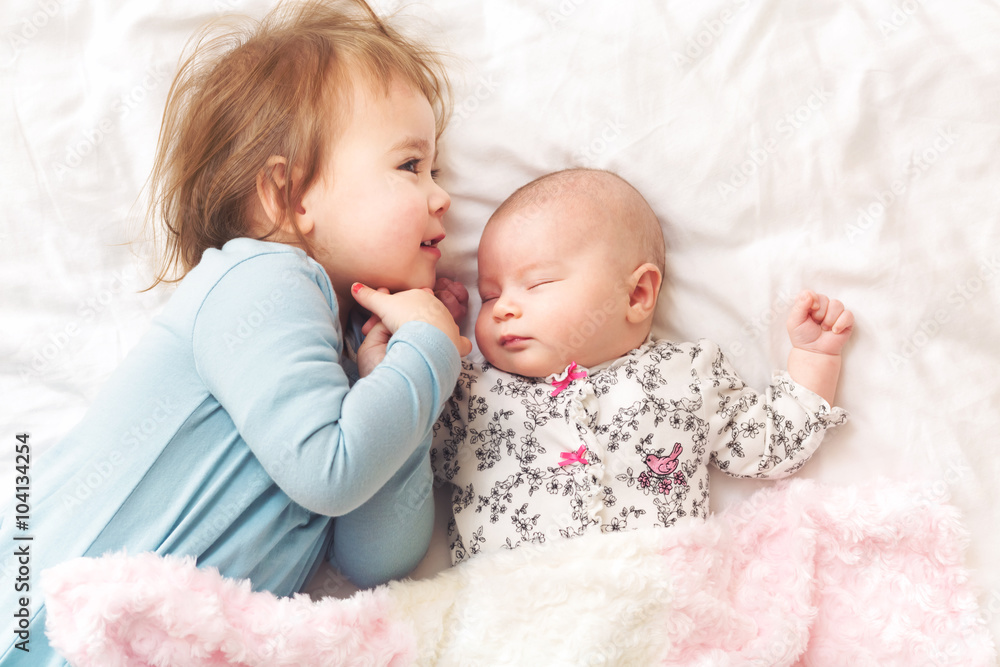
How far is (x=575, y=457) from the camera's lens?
1.29 m

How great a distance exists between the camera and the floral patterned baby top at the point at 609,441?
4.23 feet

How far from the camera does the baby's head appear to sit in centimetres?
135

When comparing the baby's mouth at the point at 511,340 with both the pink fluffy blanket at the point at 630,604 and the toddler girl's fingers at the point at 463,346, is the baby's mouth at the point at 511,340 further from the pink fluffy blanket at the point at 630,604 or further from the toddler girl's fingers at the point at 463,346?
the pink fluffy blanket at the point at 630,604

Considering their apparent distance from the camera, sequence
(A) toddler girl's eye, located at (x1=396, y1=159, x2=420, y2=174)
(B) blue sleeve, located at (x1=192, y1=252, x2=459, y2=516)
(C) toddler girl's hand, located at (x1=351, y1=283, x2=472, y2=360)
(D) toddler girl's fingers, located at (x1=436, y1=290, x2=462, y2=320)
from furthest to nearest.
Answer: (D) toddler girl's fingers, located at (x1=436, y1=290, x2=462, y2=320)
(A) toddler girl's eye, located at (x1=396, y1=159, x2=420, y2=174)
(C) toddler girl's hand, located at (x1=351, y1=283, x2=472, y2=360)
(B) blue sleeve, located at (x1=192, y1=252, x2=459, y2=516)

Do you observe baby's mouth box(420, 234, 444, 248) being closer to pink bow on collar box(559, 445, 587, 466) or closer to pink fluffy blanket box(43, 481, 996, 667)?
pink bow on collar box(559, 445, 587, 466)

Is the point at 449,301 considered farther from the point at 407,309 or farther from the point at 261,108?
the point at 261,108

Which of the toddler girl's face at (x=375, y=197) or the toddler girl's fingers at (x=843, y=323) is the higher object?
the toddler girl's face at (x=375, y=197)

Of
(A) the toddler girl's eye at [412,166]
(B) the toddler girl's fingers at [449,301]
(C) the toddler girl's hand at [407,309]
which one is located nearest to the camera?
(C) the toddler girl's hand at [407,309]

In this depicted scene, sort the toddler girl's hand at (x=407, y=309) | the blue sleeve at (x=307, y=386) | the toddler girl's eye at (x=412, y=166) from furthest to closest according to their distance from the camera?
the toddler girl's eye at (x=412, y=166), the toddler girl's hand at (x=407, y=309), the blue sleeve at (x=307, y=386)

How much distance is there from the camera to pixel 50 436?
4.88ft

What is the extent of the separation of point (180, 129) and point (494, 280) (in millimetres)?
679

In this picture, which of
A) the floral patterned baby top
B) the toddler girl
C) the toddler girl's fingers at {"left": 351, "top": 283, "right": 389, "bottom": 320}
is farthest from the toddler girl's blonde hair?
the floral patterned baby top

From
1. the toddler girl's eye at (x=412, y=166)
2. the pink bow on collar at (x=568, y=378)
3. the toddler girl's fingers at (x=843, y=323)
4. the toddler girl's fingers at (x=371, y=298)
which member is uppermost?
the toddler girl's eye at (x=412, y=166)

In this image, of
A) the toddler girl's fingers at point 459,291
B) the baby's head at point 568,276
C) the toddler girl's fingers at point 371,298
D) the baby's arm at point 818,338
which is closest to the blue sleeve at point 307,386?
the toddler girl's fingers at point 371,298
